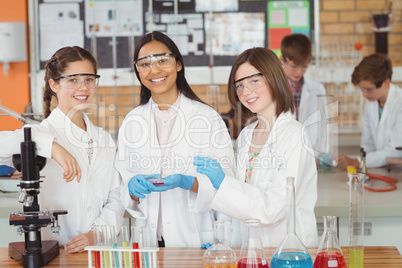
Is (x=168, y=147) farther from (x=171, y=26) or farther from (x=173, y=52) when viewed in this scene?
(x=171, y=26)

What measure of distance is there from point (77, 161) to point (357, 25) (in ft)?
11.3

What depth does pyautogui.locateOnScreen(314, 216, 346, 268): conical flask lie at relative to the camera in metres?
1.53

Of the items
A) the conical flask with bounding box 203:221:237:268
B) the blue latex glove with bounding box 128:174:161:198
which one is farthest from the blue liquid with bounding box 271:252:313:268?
the blue latex glove with bounding box 128:174:161:198

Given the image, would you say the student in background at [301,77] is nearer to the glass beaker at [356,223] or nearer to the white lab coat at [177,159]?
the white lab coat at [177,159]

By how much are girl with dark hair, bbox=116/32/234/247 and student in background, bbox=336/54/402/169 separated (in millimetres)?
1539

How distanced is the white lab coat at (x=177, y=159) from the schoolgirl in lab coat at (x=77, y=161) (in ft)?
0.23

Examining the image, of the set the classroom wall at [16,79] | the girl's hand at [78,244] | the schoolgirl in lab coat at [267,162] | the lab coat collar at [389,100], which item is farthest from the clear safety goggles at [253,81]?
the classroom wall at [16,79]

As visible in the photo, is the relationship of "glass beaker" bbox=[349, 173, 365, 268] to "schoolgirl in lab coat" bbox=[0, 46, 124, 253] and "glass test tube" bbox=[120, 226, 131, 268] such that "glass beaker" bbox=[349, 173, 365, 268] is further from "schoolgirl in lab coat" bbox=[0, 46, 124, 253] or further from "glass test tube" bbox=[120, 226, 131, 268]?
"schoolgirl in lab coat" bbox=[0, 46, 124, 253]

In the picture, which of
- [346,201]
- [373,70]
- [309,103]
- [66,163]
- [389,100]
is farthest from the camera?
[309,103]

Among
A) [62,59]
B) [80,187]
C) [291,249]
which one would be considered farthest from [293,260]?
[62,59]

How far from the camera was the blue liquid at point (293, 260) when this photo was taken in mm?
1511

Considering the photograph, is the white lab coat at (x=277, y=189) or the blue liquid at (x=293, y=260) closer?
the blue liquid at (x=293, y=260)

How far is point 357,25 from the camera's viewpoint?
4.90 metres

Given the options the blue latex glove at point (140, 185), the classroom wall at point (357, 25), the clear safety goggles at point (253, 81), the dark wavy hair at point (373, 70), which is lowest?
the blue latex glove at point (140, 185)
